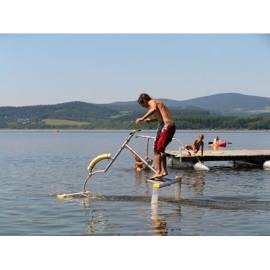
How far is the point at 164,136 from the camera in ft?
48.6

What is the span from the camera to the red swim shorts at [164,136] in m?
14.7

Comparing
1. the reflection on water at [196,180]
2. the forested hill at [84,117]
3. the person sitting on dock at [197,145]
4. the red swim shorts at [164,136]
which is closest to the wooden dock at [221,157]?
the person sitting on dock at [197,145]

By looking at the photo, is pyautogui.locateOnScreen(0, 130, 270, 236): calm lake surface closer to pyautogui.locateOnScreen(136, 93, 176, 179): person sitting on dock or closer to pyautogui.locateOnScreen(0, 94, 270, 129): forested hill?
pyautogui.locateOnScreen(136, 93, 176, 179): person sitting on dock

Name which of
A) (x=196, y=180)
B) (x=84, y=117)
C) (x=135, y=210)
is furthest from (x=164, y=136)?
(x=84, y=117)

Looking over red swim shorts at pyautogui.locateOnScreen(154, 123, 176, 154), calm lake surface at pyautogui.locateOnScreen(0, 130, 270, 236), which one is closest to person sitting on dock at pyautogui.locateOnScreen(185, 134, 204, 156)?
calm lake surface at pyautogui.locateOnScreen(0, 130, 270, 236)

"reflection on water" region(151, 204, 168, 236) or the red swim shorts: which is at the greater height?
the red swim shorts

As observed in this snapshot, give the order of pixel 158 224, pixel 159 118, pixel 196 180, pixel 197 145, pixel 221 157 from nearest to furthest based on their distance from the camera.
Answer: pixel 159 118, pixel 158 224, pixel 196 180, pixel 197 145, pixel 221 157

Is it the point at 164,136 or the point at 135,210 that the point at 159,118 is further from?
the point at 135,210

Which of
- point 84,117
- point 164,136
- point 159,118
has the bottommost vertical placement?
point 84,117

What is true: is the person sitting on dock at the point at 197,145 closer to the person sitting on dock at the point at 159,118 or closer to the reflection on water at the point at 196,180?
the reflection on water at the point at 196,180

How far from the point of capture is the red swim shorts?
48.1ft
